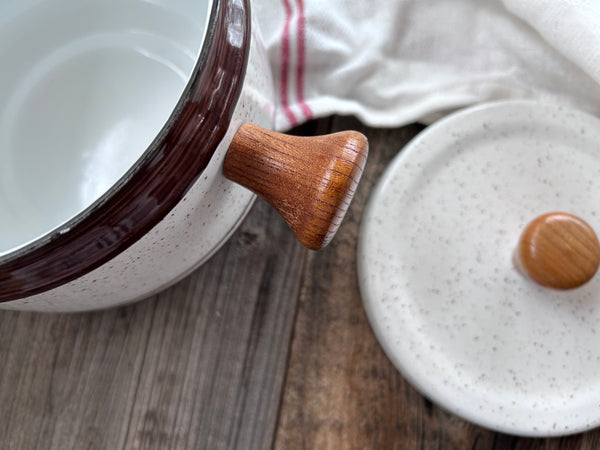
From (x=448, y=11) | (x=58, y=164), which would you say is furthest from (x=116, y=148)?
(x=448, y=11)

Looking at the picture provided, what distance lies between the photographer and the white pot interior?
0.42 m

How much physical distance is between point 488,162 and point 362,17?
0.50 ft

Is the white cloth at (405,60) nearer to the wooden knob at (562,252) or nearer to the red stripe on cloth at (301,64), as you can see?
the red stripe on cloth at (301,64)

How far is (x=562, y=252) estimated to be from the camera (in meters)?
0.38

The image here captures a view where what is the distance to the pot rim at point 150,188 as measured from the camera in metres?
0.25

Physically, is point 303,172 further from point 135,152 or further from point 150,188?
point 135,152

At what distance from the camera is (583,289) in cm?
42

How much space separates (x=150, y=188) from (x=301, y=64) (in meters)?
0.24

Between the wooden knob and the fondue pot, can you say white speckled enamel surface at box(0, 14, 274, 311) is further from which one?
the wooden knob

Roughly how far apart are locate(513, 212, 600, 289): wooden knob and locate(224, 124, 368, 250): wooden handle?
0.17 m

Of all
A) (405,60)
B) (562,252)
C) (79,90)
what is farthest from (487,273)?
(79,90)

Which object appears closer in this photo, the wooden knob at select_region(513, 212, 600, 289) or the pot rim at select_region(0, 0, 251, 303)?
the pot rim at select_region(0, 0, 251, 303)

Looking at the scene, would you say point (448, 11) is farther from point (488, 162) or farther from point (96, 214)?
point (96, 214)

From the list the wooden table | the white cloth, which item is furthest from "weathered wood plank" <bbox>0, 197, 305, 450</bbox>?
the white cloth
